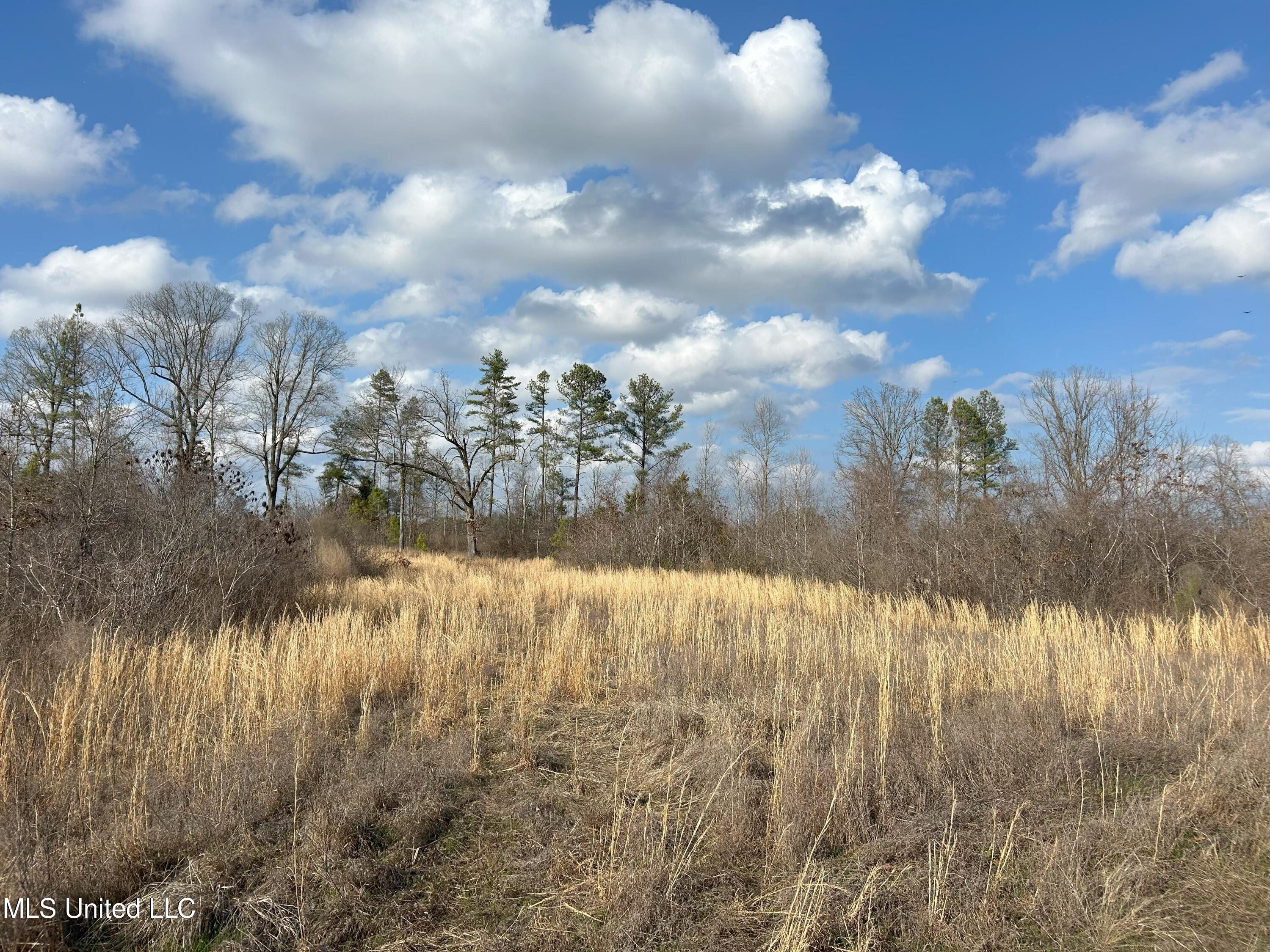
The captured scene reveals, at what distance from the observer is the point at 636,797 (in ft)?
14.1

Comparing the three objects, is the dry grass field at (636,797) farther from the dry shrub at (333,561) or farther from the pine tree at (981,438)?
the pine tree at (981,438)

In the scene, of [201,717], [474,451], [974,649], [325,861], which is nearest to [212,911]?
[325,861]

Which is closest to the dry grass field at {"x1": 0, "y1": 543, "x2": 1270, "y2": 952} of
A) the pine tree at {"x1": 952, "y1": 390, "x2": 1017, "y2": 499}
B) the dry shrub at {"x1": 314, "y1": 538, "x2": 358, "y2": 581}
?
the dry shrub at {"x1": 314, "y1": 538, "x2": 358, "y2": 581}

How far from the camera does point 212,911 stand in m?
3.08

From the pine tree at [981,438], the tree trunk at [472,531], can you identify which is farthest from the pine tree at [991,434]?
the tree trunk at [472,531]

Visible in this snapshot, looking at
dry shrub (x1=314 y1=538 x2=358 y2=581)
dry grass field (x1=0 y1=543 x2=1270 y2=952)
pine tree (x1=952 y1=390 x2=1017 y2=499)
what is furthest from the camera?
pine tree (x1=952 y1=390 x2=1017 y2=499)

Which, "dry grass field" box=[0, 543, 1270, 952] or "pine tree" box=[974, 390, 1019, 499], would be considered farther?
"pine tree" box=[974, 390, 1019, 499]

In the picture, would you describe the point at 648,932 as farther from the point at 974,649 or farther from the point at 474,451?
the point at 474,451

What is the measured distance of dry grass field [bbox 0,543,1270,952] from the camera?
10.0 ft

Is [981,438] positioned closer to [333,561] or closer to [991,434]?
[991,434]

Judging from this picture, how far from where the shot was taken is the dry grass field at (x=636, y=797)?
121 inches

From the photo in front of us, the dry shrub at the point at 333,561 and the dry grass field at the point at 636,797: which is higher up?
the dry shrub at the point at 333,561

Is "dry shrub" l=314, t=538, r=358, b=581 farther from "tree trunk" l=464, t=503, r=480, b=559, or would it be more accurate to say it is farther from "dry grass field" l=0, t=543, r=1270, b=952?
"tree trunk" l=464, t=503, r=480, b=559

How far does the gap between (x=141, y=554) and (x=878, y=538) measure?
14.8 meters
